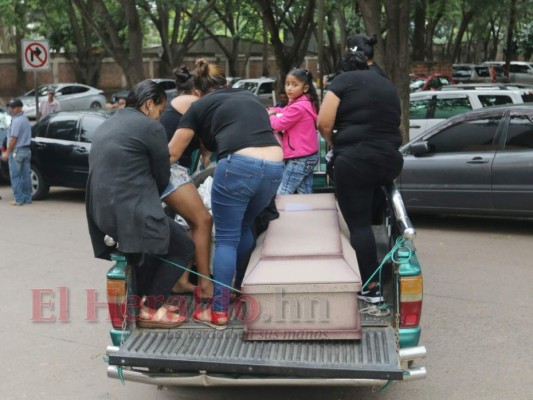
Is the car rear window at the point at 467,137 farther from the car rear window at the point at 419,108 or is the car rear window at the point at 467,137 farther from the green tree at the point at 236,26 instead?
the green tree at the point at 236,26

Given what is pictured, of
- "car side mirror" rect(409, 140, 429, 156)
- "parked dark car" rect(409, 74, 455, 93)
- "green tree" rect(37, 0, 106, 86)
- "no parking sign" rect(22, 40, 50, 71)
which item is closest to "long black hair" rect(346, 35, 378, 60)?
"car side mirror" rect(409, 140, 429, 156)

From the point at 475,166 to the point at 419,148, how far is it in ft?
2.35

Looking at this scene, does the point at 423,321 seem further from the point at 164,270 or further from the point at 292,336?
the point at 164,270

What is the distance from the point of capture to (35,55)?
17422 millimetres

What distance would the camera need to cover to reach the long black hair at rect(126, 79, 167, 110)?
4.77m

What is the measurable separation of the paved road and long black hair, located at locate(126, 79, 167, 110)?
1.87m

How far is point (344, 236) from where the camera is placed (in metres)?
5.30

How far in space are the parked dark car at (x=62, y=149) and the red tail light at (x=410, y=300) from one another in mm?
8985

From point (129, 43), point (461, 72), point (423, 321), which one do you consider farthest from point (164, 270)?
point (461, 72)

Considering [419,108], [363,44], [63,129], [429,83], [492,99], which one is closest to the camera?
[363,44]

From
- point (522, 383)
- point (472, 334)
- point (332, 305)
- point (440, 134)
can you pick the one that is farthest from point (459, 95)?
point (332, 305)

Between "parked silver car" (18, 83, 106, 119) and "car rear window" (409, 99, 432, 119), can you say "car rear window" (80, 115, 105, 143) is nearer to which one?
"car rear window" (409, 99, 432, 119)

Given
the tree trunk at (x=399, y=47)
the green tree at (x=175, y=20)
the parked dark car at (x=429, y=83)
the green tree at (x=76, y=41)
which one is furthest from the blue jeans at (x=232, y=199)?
the green tree at (x=76, y=41)

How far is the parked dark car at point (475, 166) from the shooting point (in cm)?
941
